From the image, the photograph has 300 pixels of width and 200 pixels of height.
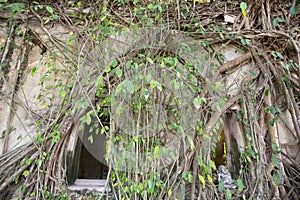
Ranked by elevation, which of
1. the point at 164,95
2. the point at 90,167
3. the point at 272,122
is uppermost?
the point at 164,95

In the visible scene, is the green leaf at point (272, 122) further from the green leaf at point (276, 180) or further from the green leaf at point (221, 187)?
the green leaf at point (221, 187)

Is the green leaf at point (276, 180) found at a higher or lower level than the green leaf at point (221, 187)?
higher

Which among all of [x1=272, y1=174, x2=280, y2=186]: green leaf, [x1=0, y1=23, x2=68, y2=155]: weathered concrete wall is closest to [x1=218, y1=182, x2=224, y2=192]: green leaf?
[x1=272, y1=174, x2=280, y2=186]: green leaf

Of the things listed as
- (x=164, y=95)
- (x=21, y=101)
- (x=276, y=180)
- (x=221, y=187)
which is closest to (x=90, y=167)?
(x=21, y=101)

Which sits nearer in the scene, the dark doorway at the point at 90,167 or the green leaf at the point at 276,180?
the green leaf at the point at 276,180

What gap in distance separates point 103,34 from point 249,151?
152cm

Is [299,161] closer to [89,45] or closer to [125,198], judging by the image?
[125,198]

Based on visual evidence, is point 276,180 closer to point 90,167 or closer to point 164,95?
point 164,95

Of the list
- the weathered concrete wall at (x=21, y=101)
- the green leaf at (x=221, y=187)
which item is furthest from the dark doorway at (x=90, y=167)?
the green leaf at (x=221, y=187)

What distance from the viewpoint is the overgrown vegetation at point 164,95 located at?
1383 millimetres

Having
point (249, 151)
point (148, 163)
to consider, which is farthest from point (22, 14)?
point (249, 151)

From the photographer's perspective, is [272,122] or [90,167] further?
[90,167]

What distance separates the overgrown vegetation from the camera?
4.54 feet

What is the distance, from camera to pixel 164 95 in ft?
5.41
